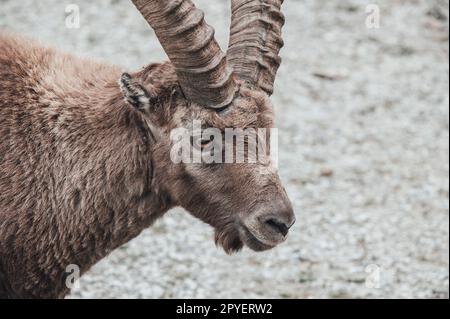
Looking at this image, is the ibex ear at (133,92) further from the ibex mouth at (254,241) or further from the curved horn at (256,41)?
the ibex mouth at (254,241)

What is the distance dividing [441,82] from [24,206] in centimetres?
1262

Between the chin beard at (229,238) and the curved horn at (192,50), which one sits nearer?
the curved horn at (192,50)

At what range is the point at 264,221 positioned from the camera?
6.61 m

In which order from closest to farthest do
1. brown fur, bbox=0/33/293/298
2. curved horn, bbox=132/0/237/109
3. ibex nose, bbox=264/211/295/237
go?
curved horn, bbox=132/0/237/109, ibex nose, bbox=264/211/295/237, brown fur, bbox=0/33/293/298

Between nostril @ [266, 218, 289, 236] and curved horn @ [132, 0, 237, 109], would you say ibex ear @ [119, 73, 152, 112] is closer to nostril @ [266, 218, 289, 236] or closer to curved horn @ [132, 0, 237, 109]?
curved horn @ [132, 0, 237, 109]

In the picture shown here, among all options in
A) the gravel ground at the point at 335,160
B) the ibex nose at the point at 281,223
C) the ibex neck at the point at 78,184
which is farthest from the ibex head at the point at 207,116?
the gravel ground at the point at 335,160

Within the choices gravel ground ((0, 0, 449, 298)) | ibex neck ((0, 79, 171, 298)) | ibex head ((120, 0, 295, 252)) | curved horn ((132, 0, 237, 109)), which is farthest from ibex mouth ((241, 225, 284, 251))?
gravel ground ((0, 0, 449, 298))

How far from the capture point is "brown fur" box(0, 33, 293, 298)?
6.77m

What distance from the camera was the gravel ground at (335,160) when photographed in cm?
1108

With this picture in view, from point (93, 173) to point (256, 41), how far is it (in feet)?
6.15

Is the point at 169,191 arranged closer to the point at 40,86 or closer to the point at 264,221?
the point at 264,221

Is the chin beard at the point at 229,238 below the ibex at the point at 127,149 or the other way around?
below
